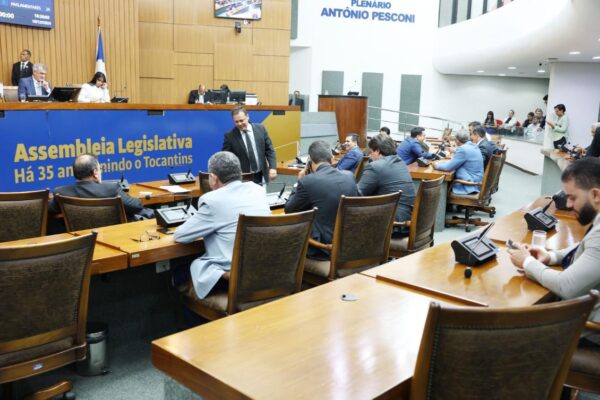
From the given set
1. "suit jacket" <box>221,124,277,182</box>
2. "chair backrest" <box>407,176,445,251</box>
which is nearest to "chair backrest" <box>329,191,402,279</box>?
"chair backrest" <box>407,176,445,251</box>

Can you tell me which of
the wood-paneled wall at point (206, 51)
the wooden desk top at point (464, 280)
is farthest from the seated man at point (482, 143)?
the wood-paneled wall at point (206, 51)

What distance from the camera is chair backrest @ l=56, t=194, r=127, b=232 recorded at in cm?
357

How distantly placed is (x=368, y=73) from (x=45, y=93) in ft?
36.5

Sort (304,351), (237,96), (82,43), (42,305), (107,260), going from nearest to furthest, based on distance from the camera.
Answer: (304,351)
(42,305)
(107,260)
(237,96)
(82,43)

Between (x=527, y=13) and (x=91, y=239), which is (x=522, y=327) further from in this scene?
(x=527, y=13)

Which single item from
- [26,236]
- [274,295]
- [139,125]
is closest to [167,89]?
[139,125]

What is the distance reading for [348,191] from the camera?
12.5 feet

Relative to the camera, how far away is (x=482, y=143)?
7.89 meters

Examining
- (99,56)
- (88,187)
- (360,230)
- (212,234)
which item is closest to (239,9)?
(99,56)

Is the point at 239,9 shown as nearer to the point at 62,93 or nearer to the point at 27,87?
the point at 27,87

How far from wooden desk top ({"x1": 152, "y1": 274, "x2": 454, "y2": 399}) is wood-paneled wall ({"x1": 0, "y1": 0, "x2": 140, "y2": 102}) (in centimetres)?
847

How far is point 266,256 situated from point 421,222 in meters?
1.78

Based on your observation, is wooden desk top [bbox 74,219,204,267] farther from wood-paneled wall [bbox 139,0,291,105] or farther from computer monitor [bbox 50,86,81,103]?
wood-paneled wall [bbox 139,0,291,105]

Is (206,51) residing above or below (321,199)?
above
